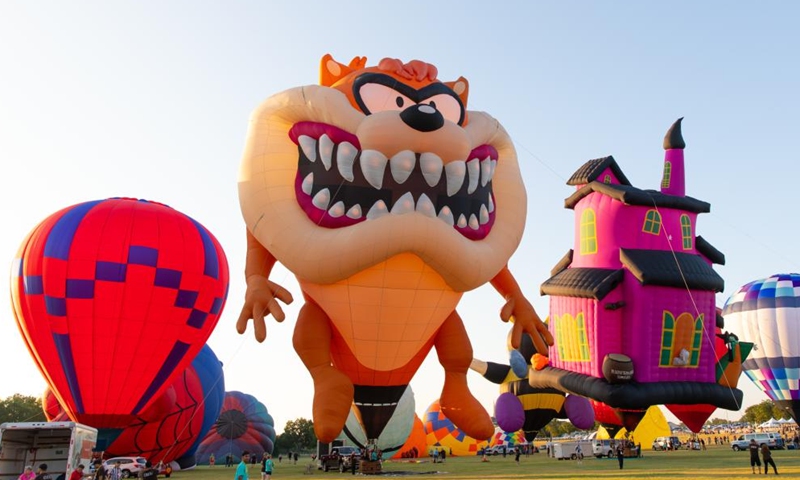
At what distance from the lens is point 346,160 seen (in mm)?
9953

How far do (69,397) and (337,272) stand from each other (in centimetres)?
851

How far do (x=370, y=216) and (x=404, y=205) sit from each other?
482mm

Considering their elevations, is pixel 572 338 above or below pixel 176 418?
above

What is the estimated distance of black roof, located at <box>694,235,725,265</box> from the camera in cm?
2150

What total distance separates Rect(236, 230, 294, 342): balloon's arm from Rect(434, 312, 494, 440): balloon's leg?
2.72 meters

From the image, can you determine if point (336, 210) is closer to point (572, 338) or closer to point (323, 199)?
Answer: point (323, 199)

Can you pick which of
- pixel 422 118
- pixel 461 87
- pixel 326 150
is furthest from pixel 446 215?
pixel 461 87

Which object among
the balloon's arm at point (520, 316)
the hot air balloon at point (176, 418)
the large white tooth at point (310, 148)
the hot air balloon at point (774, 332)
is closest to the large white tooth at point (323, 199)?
A: the large white tooth at point (310, 148)

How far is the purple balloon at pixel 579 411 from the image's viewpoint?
2364cm

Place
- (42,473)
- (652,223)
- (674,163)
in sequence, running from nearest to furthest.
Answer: (42,473)
(652,223)
(674,163)

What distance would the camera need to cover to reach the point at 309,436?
5509cm

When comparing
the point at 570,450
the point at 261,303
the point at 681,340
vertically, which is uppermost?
the point at 681,340

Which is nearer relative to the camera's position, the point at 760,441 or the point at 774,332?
the point at 774,332

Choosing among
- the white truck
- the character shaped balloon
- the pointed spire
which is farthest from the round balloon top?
the pointed spire
